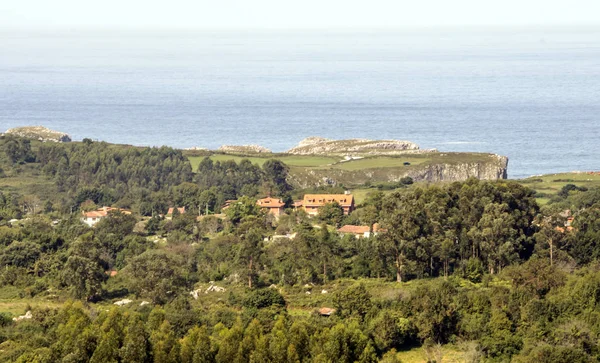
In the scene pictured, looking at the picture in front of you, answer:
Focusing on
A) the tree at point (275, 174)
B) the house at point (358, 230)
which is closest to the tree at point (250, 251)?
the house at point (358, 230)

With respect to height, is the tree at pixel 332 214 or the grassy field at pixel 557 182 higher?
the grassy field at pixel 557 182

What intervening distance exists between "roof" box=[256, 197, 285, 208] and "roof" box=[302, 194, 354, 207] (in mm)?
1486

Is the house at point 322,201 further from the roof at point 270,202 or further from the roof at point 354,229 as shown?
the roof at point 354,229

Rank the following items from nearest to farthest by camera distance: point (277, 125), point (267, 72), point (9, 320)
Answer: point (9, 320)
point (277, 125)
point (267, 72)

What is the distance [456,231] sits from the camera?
4753cm

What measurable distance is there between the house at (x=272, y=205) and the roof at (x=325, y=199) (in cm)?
150

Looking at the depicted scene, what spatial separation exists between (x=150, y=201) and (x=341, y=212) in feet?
48.1

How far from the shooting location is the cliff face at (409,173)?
75.8 meters

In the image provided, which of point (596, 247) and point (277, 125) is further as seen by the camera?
point (277, 125)

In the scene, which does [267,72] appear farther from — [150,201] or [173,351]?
[173,351]

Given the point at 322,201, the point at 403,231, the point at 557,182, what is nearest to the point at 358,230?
the point at 403,231

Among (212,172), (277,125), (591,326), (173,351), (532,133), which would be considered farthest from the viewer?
(277,125)

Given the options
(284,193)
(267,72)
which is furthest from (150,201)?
(267,72)

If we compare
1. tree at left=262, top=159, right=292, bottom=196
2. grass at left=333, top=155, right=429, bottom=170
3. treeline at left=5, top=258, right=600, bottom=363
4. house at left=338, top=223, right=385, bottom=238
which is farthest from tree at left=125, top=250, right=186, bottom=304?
grass at left=333, top=155, right=429, bottom=170
